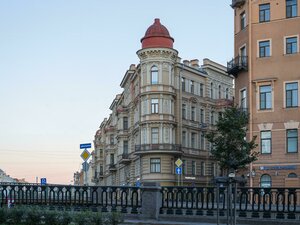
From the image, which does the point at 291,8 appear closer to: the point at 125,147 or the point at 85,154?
the point at 85,154

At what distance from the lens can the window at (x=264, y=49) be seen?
43656 millimetres

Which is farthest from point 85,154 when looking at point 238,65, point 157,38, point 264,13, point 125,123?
point 125,123

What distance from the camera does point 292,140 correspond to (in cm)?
4181

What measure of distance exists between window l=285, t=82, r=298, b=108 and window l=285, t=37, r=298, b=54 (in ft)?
8.51

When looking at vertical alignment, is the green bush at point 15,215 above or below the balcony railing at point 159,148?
below

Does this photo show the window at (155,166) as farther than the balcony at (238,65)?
Yes

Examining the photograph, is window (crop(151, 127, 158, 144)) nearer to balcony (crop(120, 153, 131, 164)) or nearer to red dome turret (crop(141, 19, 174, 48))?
red dome turret (crop(141, 19, 174, 48))

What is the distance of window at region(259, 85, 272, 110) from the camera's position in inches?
1695

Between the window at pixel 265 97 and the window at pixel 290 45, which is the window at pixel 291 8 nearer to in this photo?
the window at pixel 290 45

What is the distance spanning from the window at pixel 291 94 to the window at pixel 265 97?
1306mm

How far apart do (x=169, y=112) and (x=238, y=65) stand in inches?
806

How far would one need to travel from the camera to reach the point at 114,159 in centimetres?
9444

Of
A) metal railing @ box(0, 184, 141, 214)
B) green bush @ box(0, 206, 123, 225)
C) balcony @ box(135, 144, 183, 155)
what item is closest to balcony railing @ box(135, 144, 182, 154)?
balcony @ box(135, 144, 183, 155)

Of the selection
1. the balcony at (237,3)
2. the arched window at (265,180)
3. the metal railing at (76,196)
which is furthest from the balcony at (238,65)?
the metal railing at (76,196)
